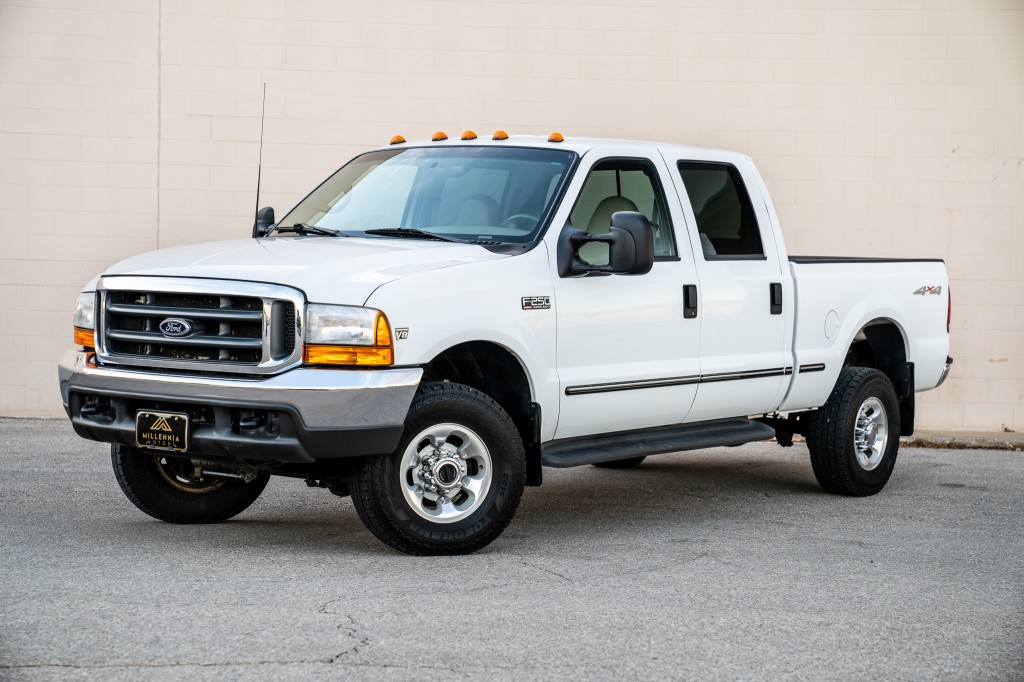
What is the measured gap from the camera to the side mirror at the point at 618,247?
22.8 ft

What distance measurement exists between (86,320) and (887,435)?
17.0 feet

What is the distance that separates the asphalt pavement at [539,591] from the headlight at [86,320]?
979 mm

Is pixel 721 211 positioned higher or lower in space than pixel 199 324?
higher

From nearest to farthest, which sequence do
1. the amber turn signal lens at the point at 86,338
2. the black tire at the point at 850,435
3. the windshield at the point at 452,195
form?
the amber turn signal lens at the point at 86,338
the windshield at the point at 452,195
the black tire at the point at 850,435

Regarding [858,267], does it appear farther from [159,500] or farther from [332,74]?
[332,74]

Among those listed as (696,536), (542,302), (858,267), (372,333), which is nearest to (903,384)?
(858,267)

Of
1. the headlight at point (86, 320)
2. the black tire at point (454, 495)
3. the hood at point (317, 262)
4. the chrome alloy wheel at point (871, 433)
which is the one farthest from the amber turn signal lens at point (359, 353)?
the chrome alloy wheel at point (871, 433)

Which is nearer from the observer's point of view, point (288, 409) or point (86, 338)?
point (288, 409)

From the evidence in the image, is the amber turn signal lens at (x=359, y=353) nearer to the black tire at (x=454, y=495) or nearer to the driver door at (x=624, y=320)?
the black tire at (x=454, y=495)

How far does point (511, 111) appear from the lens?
12406 mm

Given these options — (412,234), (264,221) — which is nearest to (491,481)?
(412,234)

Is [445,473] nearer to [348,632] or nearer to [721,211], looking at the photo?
[348,632]

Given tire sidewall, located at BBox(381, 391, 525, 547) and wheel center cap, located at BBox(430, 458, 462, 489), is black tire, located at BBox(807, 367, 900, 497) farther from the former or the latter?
wheel center cap, located at BBox(430, 458, 462, 489)

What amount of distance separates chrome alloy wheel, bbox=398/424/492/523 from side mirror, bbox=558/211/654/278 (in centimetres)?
103
